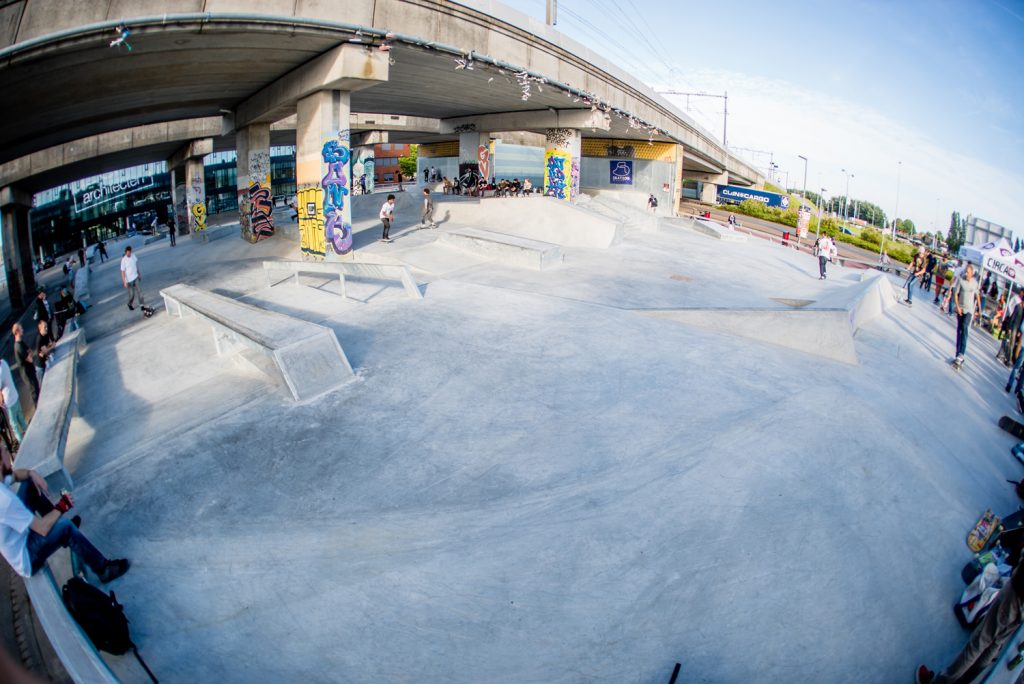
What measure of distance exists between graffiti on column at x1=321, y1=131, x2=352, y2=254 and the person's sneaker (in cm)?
1311

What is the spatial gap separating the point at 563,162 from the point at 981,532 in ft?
81.4

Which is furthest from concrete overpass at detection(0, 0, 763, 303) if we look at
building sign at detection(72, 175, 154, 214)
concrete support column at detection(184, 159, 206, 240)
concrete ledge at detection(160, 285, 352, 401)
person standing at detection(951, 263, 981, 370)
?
building sign at detection(72, 175, 154, 214)

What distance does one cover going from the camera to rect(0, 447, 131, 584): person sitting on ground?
371 cm

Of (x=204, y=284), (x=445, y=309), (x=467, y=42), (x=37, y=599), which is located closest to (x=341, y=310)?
A: (x=445, y=309)

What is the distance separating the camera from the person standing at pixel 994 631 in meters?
3.32

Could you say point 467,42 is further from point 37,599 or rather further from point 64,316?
point 37,599

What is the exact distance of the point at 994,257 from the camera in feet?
44.4

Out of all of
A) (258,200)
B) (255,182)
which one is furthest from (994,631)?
(255,182)

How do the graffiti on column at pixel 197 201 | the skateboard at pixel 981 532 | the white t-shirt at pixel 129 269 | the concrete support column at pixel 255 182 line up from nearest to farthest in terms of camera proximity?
the skateboard at pixel 981 532
the white t-shirt at pixel 129 269
the concrete support column at pixel 255 182
the graffiti on column at pixel 197 201

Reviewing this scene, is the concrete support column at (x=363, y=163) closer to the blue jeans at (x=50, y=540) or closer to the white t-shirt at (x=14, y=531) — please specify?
the blue jeans at (x=50, y=540)

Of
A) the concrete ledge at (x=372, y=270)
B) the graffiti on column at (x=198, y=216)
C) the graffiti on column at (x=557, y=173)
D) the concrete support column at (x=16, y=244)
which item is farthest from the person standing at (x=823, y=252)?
the graffiti on column at (x=198, y=216)

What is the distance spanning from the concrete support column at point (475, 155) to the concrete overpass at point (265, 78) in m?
1.33

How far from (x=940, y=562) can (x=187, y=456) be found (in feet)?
26.4

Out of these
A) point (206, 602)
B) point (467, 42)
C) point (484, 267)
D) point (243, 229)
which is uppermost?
point (467, 42)
